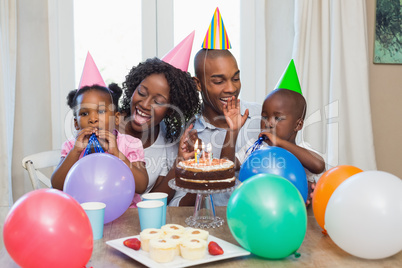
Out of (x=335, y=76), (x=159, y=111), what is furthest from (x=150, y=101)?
(x=335, y=76)

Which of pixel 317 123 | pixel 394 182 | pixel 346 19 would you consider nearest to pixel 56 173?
pixel 394 182

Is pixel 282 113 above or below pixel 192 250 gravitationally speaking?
above

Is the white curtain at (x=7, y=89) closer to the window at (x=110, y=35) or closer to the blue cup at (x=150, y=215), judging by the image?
the window at (x=110, y=35)

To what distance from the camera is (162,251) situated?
1094 millimetres

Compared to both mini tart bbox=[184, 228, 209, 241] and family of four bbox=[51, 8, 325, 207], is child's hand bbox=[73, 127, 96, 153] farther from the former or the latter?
mini tart bbox=[184, 228, 209, 241]

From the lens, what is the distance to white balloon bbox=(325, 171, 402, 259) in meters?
1.10

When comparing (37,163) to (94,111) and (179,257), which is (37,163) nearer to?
(94,111)

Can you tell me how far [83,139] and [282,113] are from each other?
3.05 ft

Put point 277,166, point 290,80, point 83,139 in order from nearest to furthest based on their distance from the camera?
point 277,166 < point 83,139 < point 290,80

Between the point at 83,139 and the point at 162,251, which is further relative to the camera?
the point at 83,139

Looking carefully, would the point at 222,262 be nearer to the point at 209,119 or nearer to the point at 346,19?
the point at 209,119

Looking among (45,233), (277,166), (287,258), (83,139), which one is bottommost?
(287,258)

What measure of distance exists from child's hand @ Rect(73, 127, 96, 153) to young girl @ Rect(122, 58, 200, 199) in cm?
31

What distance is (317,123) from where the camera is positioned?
3156mm
